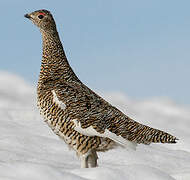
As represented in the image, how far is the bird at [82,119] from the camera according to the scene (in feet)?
30.9

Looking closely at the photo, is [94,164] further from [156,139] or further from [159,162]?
[159,162]

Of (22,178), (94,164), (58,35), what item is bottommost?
(22,178)

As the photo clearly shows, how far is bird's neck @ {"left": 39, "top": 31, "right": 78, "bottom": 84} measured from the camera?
10.2 meters

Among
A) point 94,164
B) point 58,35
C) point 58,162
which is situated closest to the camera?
point 94,164

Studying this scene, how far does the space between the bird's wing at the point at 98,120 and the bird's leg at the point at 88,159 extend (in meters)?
0.33

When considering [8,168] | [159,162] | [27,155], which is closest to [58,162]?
[27,155]

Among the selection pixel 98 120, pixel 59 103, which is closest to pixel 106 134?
pixel 98 120

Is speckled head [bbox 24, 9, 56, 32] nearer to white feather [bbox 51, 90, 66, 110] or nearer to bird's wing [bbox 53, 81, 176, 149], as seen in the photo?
bird's wing [bbox 53, 81, 176, 149]

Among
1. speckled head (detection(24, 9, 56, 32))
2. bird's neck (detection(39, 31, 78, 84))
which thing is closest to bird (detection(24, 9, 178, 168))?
bird's neck (detection(39, 31, 78, 84))

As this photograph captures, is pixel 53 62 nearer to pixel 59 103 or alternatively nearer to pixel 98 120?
pixel 59 103

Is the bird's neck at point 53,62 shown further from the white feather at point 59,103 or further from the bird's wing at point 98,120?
the white feather at point 59,103

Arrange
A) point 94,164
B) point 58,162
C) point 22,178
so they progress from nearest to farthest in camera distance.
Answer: point 22,178 → point 94,164 → point 58,162

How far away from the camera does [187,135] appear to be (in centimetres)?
1705

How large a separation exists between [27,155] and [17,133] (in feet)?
7.90
